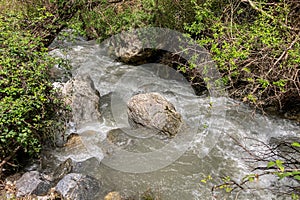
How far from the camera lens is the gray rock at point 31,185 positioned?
11.5ft

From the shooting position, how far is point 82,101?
18.0ft

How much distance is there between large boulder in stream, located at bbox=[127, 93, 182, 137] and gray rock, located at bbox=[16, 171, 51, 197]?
2031 millimetres

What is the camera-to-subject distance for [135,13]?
6348 mm

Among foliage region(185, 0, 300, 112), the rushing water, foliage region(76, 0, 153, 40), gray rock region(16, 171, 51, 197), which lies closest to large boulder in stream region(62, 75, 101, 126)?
the rushing water

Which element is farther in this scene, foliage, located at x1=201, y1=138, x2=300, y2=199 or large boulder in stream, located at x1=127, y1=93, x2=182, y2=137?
large boulder in stream, located at x1=127, y1=93, x2=182, y2=137

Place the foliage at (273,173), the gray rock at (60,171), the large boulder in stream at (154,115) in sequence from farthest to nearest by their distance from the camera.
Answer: the large boulder in stream at (154,115) < the gray rock at (60,171) < the foliage at (273,173)

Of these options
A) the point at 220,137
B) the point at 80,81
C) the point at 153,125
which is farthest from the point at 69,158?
the point at 220,137

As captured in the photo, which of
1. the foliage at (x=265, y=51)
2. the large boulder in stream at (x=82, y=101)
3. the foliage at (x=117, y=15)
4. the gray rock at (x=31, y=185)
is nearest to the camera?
the gray rock at (x=31, y=185)

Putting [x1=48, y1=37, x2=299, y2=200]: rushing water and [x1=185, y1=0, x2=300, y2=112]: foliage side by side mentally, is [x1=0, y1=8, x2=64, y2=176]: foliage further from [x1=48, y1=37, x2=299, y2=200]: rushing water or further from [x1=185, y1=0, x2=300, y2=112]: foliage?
[x1=185, y1=0, x2=300, y2=112]: foliage

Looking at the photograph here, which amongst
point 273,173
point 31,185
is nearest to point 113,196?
point 31,185

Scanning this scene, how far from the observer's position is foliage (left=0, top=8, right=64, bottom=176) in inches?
130

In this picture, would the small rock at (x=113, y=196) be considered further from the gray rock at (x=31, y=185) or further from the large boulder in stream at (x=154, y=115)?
the large boulder in stream at (x=154, y=115)

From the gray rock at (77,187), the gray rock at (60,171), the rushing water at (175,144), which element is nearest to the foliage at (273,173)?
the rushing water at (175,144)

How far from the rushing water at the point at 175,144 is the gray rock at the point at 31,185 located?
64cm
